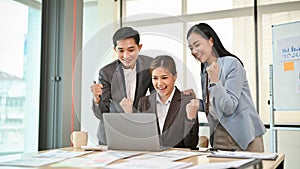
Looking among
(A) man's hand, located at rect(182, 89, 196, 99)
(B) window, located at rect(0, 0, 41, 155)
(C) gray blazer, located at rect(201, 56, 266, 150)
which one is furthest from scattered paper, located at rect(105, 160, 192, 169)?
(B) window, located at rect(0, 0, 41, 155)

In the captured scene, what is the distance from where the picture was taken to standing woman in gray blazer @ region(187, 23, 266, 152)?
1.70 metres

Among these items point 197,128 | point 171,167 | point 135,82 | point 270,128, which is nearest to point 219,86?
point 197,128

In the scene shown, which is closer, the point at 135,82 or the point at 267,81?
the point at 135,82

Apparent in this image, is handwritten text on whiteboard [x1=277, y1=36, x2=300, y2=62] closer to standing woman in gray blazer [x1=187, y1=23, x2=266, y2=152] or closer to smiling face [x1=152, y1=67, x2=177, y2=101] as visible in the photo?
standing woman in gray blazer [x1=187, y1=23, x2=266, y2=152]

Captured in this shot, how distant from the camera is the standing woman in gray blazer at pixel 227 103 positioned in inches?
66.9

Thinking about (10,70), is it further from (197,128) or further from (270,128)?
(270,128)

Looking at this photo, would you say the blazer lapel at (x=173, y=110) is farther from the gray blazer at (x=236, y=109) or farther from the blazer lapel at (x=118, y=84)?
the gray blazer at (x=236, y=109)

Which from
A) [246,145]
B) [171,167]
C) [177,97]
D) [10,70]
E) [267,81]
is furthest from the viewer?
[267,81]

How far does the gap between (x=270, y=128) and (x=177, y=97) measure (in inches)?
75.0

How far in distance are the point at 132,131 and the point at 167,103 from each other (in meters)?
0.19

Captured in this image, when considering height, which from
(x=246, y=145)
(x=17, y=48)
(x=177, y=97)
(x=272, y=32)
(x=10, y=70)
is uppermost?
(x=272, y=32)

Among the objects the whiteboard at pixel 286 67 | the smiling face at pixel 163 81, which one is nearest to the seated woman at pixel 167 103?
the smiling face at pixel 163 81

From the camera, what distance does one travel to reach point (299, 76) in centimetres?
301

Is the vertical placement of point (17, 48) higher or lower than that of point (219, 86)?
higher
